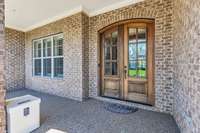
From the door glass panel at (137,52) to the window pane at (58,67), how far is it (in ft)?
9.16

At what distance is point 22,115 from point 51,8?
371 cm

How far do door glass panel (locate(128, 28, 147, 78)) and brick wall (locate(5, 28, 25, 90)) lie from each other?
19.3 feet

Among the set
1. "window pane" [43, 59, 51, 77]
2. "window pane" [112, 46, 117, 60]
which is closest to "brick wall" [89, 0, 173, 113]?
"window pane" [112, 46, 117, 60]

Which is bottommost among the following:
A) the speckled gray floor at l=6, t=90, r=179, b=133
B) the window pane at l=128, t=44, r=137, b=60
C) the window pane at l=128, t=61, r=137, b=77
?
the speckled gray floor at l=6, t=90, r=179, b=133

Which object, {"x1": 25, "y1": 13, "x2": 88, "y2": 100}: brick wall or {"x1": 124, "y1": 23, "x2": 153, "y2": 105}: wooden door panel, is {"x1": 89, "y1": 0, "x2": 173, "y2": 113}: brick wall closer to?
{"x1": 124, "y1": 23, "x2": 153, "y2": 105}: wooden door panel

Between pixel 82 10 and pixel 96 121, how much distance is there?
11.7 ft

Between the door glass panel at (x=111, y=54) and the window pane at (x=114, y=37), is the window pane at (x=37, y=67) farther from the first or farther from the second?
the window pane at (x=114, y=37)

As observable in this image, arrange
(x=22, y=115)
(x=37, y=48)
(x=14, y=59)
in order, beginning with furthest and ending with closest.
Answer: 1. (x=14, y=59)
2. (x=37, y=48)
3. (x=22, y=115)

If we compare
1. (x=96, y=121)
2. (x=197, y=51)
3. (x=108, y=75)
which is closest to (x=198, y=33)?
(x=197, y=51)


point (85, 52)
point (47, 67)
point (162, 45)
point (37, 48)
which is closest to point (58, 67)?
point (47, 67)

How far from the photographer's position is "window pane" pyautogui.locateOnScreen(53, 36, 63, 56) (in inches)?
213

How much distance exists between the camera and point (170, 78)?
129 inches

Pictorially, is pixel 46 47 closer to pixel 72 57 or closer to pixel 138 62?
pixel 72 57

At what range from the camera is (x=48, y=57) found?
598cm
